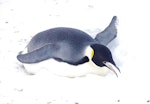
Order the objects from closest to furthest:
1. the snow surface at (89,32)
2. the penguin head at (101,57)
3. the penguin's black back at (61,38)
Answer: the snow surface at (89,32) < the penguin head at (101,57) < the penguin's black back at (61,38)

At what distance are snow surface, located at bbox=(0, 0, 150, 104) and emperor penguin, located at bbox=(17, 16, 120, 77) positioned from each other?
0.04 metres

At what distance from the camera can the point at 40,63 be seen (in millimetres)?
2500

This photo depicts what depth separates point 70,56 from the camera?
97.0 inches

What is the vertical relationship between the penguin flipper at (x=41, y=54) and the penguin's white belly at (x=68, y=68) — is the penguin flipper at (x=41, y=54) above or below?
above

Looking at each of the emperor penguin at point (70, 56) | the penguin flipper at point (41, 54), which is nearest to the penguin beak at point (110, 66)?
the emperor penguin at point (70, 56)

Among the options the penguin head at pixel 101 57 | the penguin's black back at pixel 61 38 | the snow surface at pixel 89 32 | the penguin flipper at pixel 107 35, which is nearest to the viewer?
the snow surface at pixel 89 32

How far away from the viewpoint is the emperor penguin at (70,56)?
95.3 inches

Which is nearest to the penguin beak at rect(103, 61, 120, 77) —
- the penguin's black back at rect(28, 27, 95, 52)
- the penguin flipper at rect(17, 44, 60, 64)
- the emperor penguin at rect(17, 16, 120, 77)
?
the emperor penguin at rect(17, 16, 120, 77)

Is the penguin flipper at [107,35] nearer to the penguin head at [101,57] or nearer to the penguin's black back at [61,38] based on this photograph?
the penguin's black back at [61,38]

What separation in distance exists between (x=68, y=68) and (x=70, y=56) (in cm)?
7

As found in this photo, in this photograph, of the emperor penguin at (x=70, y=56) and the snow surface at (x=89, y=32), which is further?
the emperor penguin at (x=70, y=56)

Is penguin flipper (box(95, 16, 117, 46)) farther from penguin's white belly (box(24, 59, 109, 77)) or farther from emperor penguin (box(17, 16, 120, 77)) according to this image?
penguin's white belly (box(24, 59, 109, 77))

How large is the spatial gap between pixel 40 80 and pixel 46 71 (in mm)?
84

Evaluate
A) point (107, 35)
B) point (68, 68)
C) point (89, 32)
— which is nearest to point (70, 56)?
point (68, 68)
